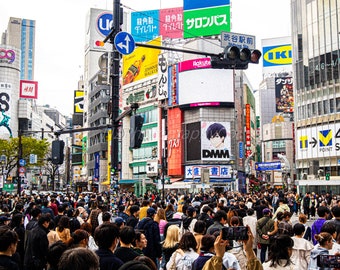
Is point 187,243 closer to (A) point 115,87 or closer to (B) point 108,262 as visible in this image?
(B) point 108,262

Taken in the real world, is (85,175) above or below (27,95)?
below

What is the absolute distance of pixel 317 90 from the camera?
53281 mm

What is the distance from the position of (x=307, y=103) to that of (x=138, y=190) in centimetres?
3028

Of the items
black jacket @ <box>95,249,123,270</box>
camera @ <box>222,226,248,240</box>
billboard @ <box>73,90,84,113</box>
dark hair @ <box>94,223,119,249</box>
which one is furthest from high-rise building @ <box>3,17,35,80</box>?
camera @ <box>222,226,248,240</box>

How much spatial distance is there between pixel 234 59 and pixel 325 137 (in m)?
45.1

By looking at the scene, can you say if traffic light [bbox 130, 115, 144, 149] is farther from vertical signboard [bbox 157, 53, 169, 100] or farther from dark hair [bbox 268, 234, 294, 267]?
vertical signboard [bbox 157, 53, 169, 100]

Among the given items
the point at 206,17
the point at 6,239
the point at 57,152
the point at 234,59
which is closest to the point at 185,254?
the point at 6,239

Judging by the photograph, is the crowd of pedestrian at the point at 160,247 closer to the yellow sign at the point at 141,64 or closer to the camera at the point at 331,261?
the camera at the point at 331,261

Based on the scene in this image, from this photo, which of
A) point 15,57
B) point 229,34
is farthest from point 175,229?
point 15,57

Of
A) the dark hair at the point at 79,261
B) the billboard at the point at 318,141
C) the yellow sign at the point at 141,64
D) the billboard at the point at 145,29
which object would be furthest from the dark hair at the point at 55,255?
the billboard at the point at 145,29

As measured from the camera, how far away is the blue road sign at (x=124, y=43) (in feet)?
33.6

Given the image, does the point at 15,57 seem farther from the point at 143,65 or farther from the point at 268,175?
the point at 268,175

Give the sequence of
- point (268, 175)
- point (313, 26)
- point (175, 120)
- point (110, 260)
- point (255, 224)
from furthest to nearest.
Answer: point (268, 175)
point (175, 120)
point (313, 26)
point (255, 224)
point (110, 260)

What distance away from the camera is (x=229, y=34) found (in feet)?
30.6
